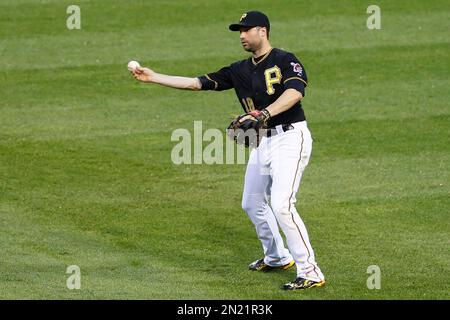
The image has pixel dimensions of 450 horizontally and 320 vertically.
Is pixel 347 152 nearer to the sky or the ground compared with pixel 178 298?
Answer: nearer to the sky

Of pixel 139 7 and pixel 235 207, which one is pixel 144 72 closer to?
pixel 235 207

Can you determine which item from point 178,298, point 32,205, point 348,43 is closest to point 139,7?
point 348,43

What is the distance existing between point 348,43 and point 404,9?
1684mm

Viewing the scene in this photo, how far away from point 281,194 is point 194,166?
3.76 meters

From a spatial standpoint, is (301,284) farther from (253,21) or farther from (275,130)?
(253,21)

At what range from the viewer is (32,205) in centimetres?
1014

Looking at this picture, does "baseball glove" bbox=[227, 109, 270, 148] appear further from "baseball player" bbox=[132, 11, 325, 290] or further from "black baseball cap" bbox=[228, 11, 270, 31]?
"black baseball cap" bbox=[228, 11, 270, 31]

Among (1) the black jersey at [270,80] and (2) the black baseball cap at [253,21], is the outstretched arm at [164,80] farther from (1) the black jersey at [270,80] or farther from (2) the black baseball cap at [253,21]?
(2) the black baseball cap at [253,21]

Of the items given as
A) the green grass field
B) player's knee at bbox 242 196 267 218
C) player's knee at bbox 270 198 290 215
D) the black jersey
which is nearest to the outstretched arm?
the black jersey

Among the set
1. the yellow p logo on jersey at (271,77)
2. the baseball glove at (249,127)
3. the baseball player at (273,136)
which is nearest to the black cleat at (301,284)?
the baseball player at (273,136)

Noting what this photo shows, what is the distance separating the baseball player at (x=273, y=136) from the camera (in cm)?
791

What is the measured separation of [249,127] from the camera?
7781mm

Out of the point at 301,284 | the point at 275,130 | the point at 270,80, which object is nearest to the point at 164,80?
the point at 270,80
